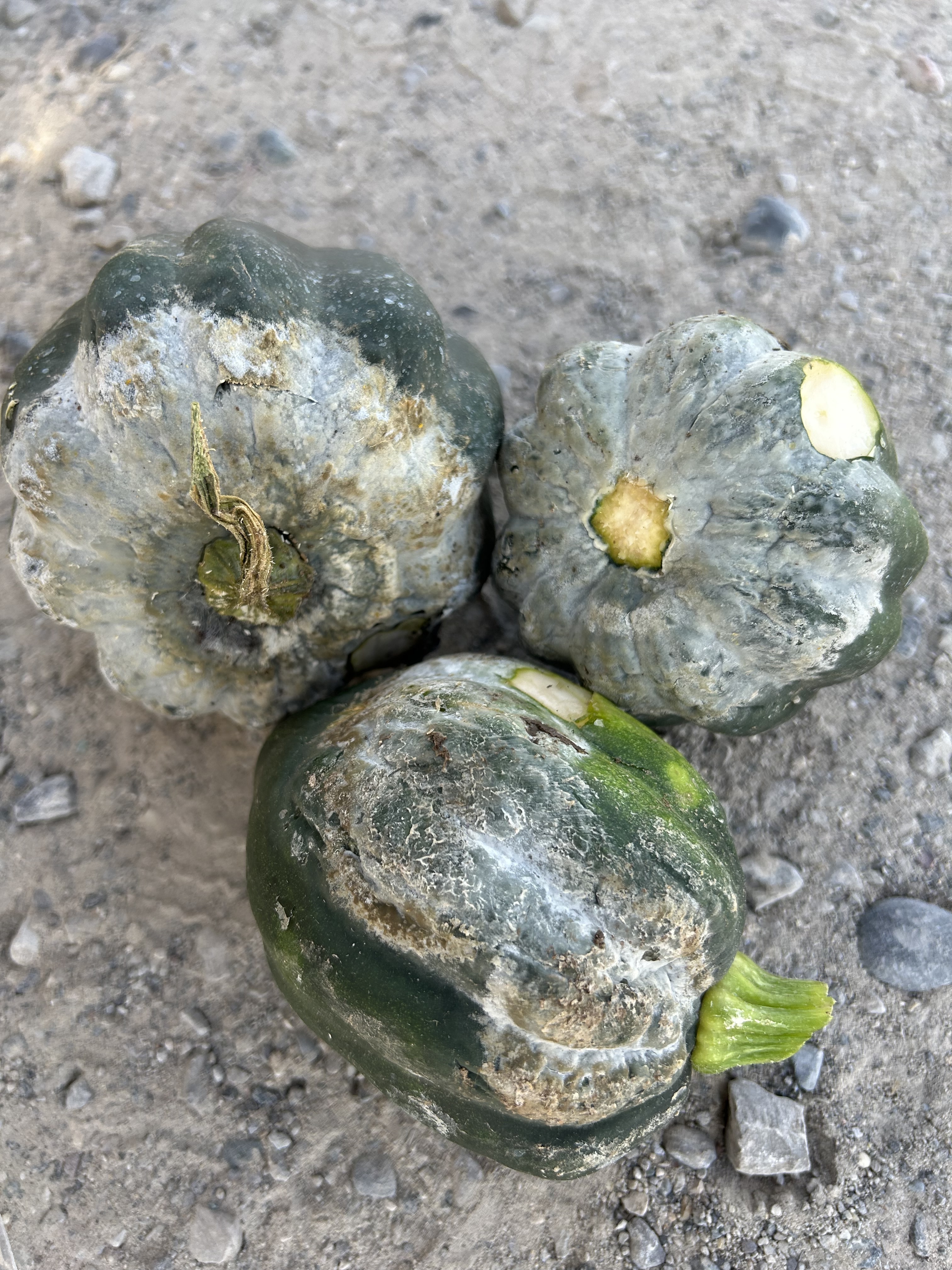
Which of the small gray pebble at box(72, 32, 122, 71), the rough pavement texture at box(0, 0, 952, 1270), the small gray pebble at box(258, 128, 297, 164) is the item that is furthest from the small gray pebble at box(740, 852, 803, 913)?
the small gray pebble at box(72, 32, 122, 71)

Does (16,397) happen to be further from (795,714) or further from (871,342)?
(871,342)

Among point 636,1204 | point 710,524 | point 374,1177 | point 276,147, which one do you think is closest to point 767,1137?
point 636,1204

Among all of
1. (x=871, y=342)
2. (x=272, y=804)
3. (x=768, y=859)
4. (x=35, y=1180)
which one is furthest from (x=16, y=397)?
(x=871, y=342)

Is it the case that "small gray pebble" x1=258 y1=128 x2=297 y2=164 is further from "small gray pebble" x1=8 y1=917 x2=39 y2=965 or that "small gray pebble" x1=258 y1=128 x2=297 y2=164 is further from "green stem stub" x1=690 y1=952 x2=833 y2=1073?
"green stem stub" x1=690 y1=952 x2=833 y2=1073

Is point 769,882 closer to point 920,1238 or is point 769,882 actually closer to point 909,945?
point 909,945

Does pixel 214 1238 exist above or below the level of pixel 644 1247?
above

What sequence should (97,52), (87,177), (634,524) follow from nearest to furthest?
(634,524)
(87,177)
(97,52)
